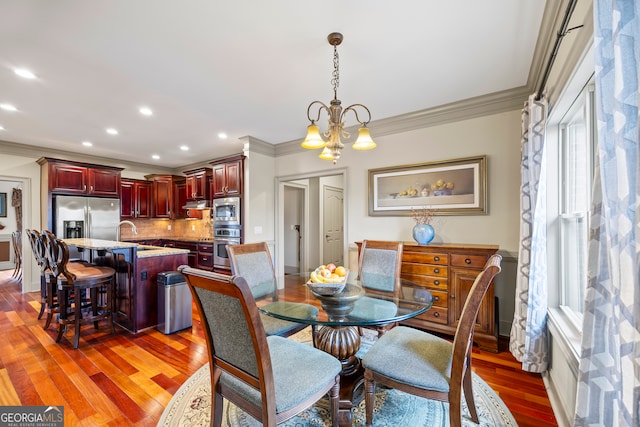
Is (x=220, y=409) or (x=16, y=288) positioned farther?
(x=16, y=288)

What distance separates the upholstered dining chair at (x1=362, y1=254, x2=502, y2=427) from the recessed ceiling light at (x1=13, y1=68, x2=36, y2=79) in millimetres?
3736

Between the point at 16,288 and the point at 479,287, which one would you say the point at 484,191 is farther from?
the point at 16,288

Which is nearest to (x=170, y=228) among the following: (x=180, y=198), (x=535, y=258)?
(x=180, y=198)

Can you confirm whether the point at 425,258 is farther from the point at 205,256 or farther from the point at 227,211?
the point at 205,256

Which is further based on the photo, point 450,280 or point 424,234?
point 424,234

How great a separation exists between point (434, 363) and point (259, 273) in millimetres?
1645

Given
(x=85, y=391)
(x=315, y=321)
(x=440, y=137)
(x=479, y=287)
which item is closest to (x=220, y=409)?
(x=315, y=321)

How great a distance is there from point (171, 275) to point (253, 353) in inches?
94.8

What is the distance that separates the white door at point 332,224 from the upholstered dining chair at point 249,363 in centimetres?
493

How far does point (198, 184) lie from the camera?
18.9 feet

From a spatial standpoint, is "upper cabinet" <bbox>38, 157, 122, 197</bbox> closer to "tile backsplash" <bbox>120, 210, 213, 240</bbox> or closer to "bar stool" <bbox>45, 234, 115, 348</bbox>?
"tile backsplash" <bbox>120, 210, 213, 240</bbox>

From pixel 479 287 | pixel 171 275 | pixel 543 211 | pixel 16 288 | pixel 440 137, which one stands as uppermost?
pixel 440 137

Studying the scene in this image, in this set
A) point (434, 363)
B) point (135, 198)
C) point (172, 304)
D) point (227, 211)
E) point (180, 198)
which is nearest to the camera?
point (434, 363)

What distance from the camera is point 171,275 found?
3174 mm
